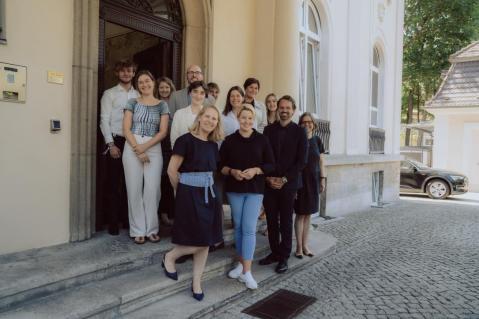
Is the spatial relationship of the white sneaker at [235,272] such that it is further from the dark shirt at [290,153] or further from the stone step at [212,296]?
the dark shirt at [290,153]

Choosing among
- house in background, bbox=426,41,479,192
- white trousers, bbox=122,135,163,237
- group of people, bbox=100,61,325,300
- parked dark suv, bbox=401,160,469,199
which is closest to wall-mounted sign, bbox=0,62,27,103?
group of people, bbox=100,61,325,300

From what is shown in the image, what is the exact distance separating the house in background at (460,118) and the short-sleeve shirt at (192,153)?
53.7 feet

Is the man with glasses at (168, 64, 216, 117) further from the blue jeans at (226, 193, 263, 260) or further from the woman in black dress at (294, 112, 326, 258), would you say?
the woman in black dress at (294, 112, 326, 258)

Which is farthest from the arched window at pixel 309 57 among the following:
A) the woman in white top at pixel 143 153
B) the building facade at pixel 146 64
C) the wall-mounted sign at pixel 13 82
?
the wall-mounted sign at pixel 13 82

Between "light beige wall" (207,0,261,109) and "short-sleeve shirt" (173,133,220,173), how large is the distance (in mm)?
2773

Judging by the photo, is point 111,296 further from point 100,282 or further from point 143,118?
point 143,118

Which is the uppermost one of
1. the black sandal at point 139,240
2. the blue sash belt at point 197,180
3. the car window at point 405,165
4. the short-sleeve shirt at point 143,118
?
the short-sleeve shirt at point 143,118

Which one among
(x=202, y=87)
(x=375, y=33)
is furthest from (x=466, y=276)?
(x=375, y=33)

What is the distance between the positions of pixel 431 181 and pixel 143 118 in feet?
40.9

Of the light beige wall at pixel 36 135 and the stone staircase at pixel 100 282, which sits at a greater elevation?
the light beige wall at pixel 36 135

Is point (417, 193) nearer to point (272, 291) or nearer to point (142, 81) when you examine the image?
point (272, 291)

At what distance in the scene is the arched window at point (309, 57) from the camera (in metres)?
8.70

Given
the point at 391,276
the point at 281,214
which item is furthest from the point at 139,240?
the point at 391,276

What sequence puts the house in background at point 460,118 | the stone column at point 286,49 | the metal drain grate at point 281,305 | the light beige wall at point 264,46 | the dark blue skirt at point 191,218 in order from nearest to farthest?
the dark blue skirt at point 191,218 → the metal drain grate at point 281,305 → the stone column at point 286,49 → the light beige wall at point 264,46 → the house in background at point 460,118
